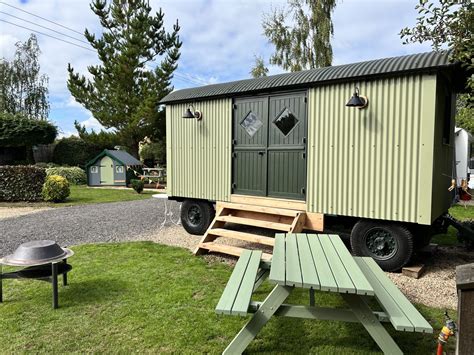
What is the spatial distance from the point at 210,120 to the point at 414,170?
359cm

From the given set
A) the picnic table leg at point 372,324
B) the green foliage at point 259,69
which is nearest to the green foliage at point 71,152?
the green foliage at point 259,69

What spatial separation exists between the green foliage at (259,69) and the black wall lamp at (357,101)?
603 inches

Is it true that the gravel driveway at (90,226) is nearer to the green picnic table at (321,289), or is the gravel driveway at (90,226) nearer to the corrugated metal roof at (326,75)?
the corrugated metal roof at (326,75)

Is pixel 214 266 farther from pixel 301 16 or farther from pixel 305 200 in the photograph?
pixel 301 16

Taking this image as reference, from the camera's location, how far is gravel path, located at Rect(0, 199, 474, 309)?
400cm

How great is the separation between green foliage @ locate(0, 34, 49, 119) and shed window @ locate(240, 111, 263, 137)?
87.4 ft

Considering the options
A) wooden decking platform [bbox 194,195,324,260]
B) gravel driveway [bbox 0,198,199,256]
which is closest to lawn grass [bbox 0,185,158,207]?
gravel driveway [bbox 0,198,199,256]

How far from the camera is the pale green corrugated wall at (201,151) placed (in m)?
6.15

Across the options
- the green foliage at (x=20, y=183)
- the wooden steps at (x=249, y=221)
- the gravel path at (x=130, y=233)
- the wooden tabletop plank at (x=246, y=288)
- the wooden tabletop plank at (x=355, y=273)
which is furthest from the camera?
the green foliage at (x=20, y=183)

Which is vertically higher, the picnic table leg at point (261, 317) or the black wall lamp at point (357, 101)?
the black wall lamp at point (357, 101)

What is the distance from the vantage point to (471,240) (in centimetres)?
528

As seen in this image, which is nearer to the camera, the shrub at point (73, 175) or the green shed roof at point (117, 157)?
the green shed roof at point (117, 157)

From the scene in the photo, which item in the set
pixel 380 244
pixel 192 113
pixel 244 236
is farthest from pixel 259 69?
pixel 380 244

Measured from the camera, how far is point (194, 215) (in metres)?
6.84
